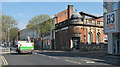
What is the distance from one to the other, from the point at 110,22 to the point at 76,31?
19.2 meters

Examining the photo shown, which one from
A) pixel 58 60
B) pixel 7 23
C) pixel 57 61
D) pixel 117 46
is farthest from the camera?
pixel 7 23

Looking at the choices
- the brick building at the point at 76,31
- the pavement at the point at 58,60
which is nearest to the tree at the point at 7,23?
the brick building at the point at 76,31

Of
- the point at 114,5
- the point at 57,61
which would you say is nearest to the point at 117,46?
the point at 114,5

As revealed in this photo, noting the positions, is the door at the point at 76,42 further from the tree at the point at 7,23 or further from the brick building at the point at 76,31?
the tree at the point at 7,23

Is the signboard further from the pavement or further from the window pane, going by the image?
the pavement

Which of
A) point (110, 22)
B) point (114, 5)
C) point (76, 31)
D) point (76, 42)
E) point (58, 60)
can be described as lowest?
point (58, 60)

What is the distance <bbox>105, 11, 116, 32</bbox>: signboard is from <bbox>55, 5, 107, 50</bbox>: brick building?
17.4m

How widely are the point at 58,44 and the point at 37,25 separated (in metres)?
8.35

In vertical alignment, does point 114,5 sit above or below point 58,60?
above

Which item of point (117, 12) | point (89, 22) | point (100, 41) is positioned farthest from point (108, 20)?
point (100, 41)

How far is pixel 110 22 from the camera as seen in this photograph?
77.3ft

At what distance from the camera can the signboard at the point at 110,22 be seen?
22781mm

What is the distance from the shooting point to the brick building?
4244 centimetres

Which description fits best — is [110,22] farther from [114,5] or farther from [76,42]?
[76,42]
